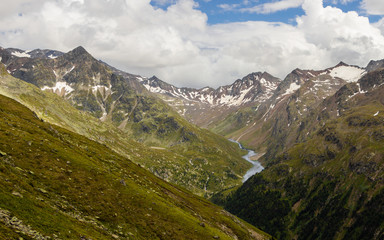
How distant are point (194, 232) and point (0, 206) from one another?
49.9 metres

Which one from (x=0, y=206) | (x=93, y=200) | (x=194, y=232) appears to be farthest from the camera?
(x=194, y=232)

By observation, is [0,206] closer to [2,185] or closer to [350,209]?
[2,185]

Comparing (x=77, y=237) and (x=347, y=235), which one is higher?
(x=347, y=235)

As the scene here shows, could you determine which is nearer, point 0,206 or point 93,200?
point 0,206

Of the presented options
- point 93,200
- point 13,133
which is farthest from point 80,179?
point 13,133

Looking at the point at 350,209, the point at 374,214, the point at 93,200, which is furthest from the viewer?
the point at 350,209

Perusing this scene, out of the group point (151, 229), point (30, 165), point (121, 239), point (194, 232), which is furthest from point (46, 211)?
point (194, 232)

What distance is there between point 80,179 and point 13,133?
27.2 m

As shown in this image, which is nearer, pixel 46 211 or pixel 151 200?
pixel 46 211

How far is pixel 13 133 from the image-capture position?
72.8 m

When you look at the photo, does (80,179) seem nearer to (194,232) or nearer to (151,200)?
(151,200)

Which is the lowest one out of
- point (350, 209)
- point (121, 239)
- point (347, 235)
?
point (121, 239)

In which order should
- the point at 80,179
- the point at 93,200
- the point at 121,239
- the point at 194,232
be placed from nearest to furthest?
1. the point at 121,239
2. the point at 93,200
3. the point at 80,179
4. the point at 194,232

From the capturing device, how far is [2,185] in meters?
41.5
